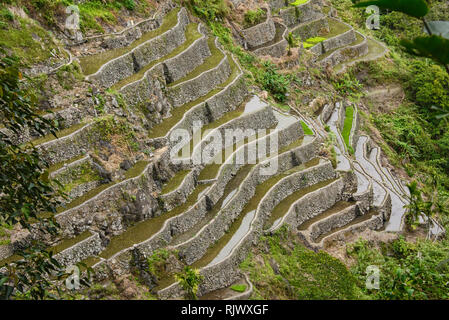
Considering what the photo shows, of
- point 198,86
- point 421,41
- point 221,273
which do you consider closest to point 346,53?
point 198,86

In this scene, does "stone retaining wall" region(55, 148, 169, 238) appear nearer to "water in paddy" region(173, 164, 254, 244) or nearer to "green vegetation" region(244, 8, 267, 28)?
"water in paddy" region(173, 164, 254, 244)

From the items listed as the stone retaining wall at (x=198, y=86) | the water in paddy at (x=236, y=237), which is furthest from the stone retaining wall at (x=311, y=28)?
the water in paddy at (x=236, y=237)

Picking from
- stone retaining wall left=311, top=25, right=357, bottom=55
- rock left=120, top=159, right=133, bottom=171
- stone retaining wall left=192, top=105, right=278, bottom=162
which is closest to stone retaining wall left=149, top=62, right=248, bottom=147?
stone retaining wall left=192, top=105, right=278, bottom=162

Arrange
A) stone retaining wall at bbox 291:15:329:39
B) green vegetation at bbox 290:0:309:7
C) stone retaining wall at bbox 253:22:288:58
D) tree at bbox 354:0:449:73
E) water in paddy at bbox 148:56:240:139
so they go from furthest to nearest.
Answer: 1. green vegetation at bbox 290:0:309:7
2. stone retaining wall at bbox 291:15:329:39
3. stone retaining wall at bbox 253:22:288:58
4. water in paddy at bbox 148:56:240:139
5. tree at bbox 354:0:449:73

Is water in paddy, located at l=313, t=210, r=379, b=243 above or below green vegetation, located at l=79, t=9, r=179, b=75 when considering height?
below

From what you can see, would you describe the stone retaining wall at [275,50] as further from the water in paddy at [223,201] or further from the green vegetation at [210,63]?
the water in paddy at [223,201]
